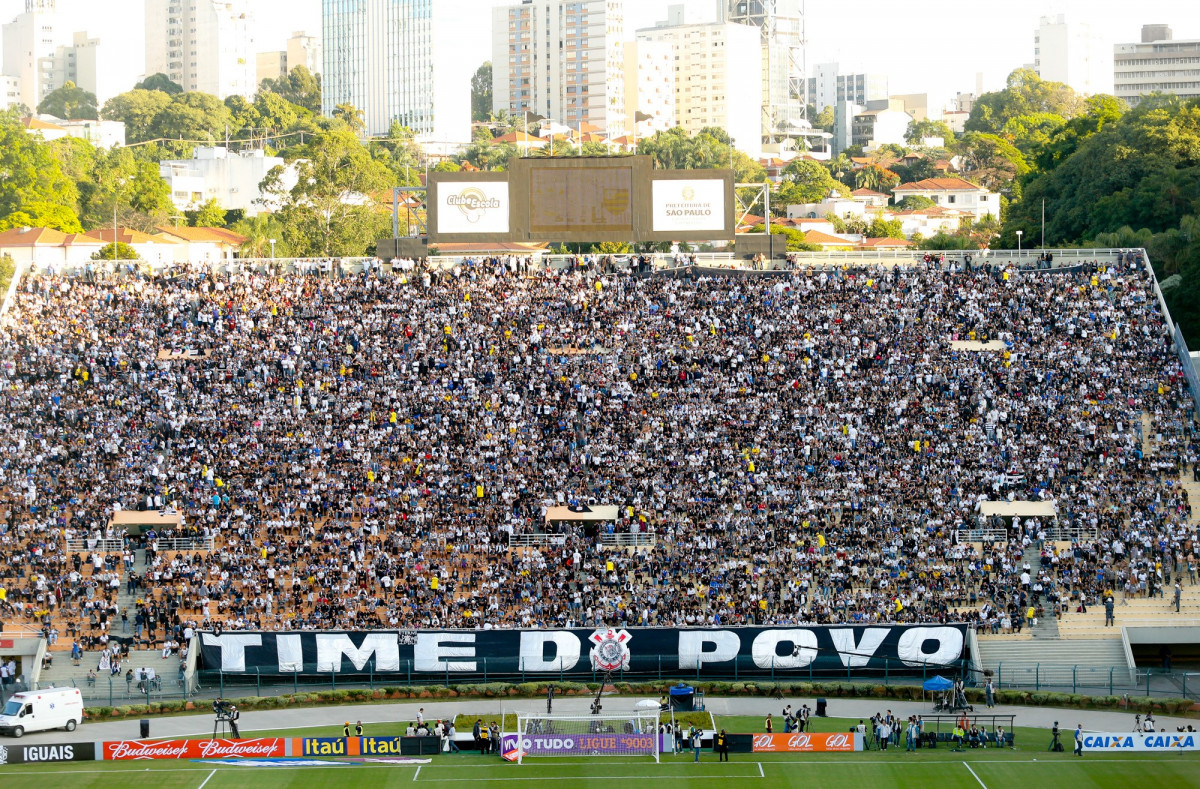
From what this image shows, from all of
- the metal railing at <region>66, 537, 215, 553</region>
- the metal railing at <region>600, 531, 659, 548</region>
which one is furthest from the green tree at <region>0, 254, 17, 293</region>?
the metal railing at <region>600, 531, 659, 548</region>

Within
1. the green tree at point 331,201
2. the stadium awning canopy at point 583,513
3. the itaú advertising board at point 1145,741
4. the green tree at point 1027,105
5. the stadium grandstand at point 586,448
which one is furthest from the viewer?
the green tree at point 1027,105

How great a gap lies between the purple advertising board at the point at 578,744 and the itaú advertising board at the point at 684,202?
3303 cm

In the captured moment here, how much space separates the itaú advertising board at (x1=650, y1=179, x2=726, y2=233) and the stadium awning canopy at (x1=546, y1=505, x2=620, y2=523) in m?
18.5

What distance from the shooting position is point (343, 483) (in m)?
56.1

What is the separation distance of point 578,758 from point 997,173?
413ft

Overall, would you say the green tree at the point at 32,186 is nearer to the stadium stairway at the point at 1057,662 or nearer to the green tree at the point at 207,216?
A: the green tree at the point at 207,216

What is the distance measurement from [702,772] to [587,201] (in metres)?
35.0

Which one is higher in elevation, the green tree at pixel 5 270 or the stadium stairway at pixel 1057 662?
the green tree at pixel 5 270

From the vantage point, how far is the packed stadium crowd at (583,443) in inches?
2007

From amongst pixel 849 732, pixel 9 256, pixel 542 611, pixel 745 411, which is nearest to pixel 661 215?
pixel 745 411

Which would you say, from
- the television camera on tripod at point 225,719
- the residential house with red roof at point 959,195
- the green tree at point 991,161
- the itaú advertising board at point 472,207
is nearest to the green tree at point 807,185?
the residential house with red roof at point 959,195

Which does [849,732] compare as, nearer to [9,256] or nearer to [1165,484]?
[1165,484]

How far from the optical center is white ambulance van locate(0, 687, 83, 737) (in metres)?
41.5

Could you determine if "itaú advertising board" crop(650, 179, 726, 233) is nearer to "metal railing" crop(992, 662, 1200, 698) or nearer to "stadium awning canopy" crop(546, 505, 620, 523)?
"stadium awning canopy" crop(546, 505, 620, 523)
